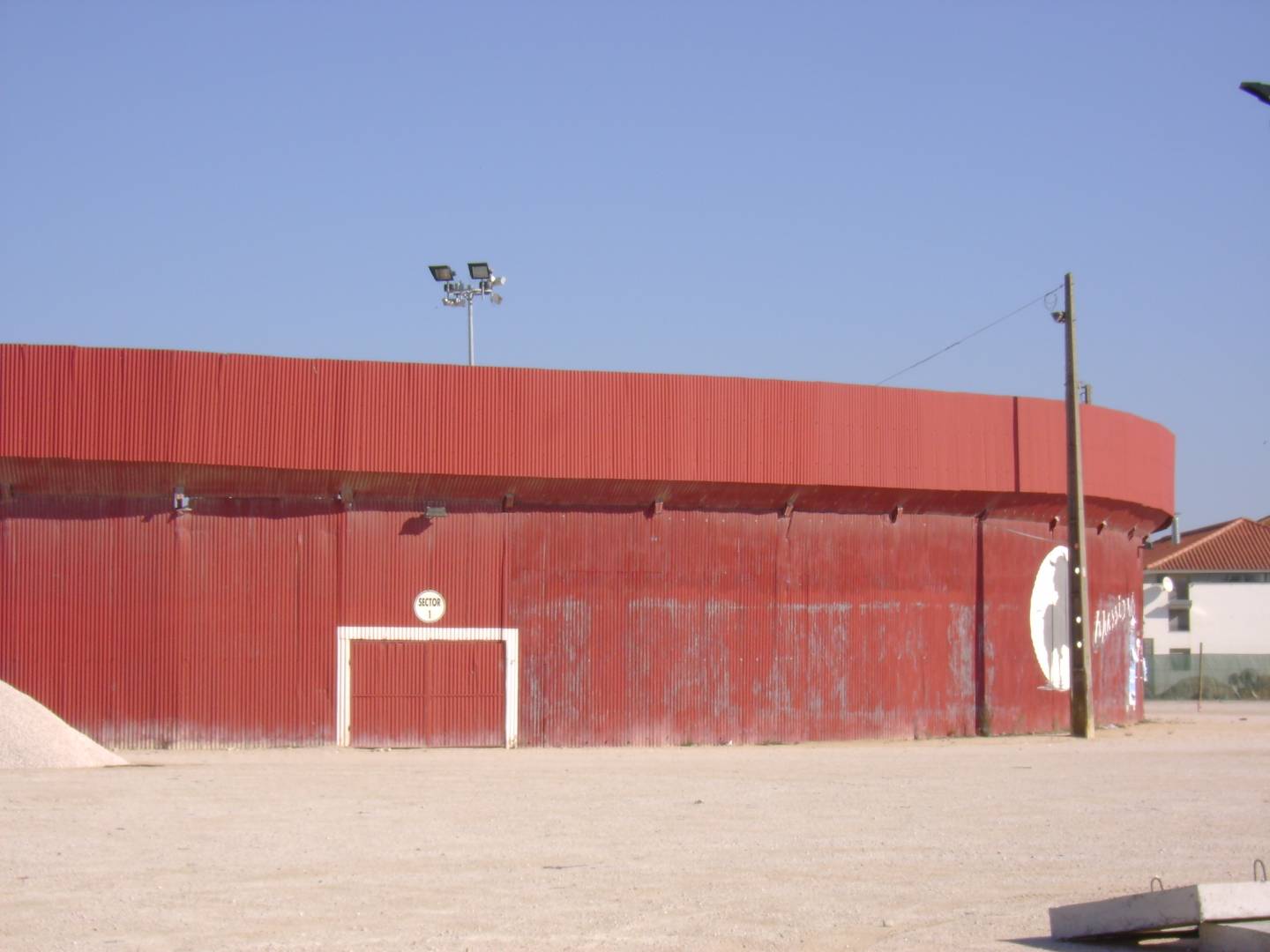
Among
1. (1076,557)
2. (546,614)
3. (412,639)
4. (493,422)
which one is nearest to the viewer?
(412,639)

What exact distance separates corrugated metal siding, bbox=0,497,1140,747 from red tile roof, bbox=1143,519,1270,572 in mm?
55966

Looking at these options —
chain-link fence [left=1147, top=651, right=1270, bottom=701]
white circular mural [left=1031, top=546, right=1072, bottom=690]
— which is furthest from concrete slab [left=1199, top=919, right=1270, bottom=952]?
chain-link fence [left=1147, top=651, right=1270, bottom=701]

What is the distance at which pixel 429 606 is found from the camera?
2708 cm

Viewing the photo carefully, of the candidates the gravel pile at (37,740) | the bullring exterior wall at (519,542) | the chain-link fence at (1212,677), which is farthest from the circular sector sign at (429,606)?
the chain-link fence at (1212,677)

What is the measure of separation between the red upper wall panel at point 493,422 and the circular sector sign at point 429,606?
2.18 metres

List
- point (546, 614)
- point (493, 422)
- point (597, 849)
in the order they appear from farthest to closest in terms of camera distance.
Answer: point (546, 614), point (493, 422), point (597, 849)

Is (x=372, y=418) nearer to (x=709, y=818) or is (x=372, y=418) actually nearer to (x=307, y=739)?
(x=307, y=739)

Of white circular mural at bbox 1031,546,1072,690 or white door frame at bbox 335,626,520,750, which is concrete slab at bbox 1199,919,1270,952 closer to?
white door frame at bbox 335,626,520,750

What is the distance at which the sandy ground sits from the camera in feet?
35.5

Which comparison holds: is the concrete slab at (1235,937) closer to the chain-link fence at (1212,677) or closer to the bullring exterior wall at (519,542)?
the bullring exterior wall at (519,542)

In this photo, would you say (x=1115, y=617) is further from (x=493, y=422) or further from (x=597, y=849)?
(x=597, y=849)

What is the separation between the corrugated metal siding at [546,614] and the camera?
85.3 ft

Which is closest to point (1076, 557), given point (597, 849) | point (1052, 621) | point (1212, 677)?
point (1052, 621)

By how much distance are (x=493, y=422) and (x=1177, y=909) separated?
1889cm
